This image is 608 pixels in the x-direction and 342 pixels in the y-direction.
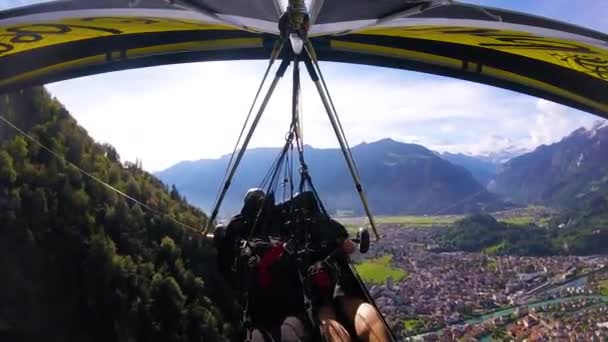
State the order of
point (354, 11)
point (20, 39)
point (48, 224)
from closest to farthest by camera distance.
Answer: point (354, 11), point (20, 39), point (48, 224)

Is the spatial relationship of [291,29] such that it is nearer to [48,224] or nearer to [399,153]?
[48,224]

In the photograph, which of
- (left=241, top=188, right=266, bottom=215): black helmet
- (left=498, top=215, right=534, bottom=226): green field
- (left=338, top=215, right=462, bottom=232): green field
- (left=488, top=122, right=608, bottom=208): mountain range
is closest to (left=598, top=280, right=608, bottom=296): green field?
(left=498, top=215, right=534, bottom=226): green field

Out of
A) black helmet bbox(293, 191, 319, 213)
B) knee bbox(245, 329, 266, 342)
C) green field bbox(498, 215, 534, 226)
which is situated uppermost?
black helmet bbox(293, 191, 319, 213)

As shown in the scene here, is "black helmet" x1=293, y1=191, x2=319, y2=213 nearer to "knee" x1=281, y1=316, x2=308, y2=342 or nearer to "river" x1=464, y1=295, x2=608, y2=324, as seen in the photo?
"knee" x1=281, y1=316, x2=308, y2=342

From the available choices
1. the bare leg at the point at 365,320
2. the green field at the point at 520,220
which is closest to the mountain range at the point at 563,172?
the green field at the point at 520,220

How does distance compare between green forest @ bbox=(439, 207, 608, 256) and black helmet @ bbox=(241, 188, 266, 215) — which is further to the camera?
green forest @ bbox=(439, 207, 608, 256)

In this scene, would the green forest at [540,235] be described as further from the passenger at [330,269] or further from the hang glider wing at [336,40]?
the passenger at [330,269]

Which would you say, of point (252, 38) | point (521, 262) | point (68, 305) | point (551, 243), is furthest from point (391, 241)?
point (252, 38)
